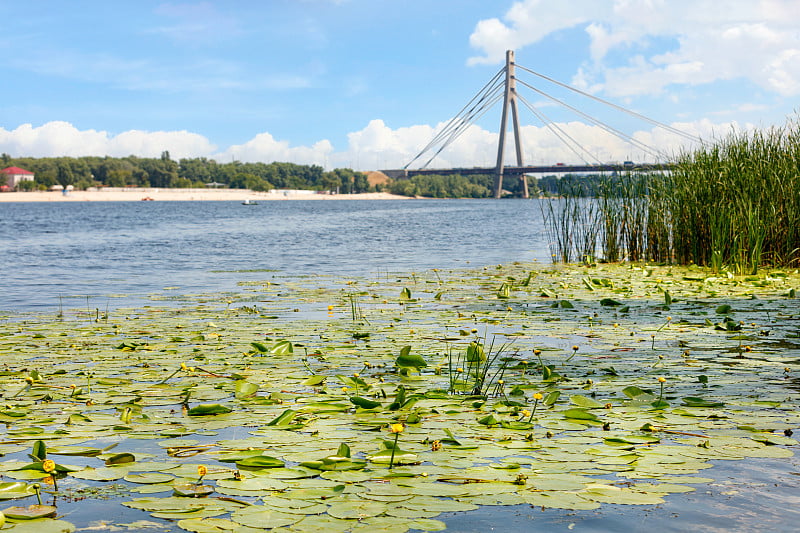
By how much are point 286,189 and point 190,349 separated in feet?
405

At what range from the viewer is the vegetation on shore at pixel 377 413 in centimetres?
233

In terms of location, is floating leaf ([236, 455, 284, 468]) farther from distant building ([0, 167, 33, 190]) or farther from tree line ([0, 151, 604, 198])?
distant building ([0, 167, 33, 190])

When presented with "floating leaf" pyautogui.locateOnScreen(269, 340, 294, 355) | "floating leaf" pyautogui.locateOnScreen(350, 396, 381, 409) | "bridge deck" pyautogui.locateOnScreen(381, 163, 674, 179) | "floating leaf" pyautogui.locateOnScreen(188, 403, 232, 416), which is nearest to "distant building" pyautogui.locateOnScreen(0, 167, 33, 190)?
"bridge deck" pyautogui.locateOnScreen(381, 163, 674, 179)

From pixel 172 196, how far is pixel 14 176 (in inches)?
1092

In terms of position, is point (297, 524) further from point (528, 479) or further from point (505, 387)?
point (505, 387)

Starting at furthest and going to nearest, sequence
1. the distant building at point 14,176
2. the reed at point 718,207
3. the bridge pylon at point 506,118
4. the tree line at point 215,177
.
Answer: the distant building at point 14,176
the tree line at point 215,177
the bridge pylon at point 506,118
the reed at point 718,207

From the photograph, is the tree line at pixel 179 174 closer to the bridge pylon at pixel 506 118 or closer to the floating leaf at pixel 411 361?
the bridge pylon at pixel 506 118

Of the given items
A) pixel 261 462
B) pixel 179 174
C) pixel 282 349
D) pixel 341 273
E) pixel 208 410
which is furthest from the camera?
pixel 179 174

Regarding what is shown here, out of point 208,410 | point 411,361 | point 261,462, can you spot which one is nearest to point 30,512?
point 261,462

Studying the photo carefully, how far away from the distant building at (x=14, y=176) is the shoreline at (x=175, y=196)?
9781mm

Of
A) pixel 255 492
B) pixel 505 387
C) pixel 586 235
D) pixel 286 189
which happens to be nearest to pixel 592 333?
pixel 505 387

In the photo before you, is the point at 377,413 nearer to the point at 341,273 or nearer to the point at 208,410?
the point at 208,410

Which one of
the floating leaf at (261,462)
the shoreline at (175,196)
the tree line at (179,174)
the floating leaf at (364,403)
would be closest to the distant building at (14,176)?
the tree line at (179,174)

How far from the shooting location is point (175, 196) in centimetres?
10588
